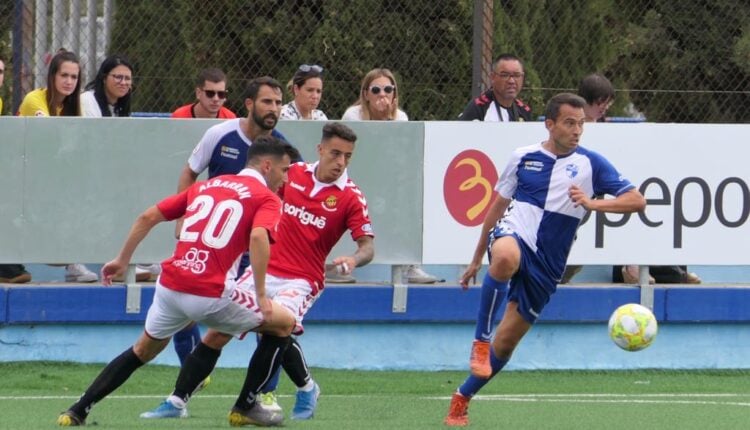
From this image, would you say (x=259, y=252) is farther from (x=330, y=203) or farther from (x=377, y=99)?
(x=377, y=99)

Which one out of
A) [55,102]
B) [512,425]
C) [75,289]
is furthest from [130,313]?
[512,425]

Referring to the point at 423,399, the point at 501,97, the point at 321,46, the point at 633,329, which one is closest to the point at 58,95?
the point at 501,97

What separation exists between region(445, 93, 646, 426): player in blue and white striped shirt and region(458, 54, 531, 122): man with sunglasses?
2.96 m

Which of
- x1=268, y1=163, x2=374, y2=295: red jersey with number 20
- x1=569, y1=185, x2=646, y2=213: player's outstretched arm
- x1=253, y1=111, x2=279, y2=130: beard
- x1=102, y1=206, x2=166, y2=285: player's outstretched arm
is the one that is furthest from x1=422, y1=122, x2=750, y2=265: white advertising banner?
x1=102, y1=206, x2=166, y2=285: player's outstretched arm

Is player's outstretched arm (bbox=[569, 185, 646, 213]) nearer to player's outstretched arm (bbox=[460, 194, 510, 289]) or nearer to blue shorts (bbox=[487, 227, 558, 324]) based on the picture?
blue shorts (bbox=[487, 227, 558, 324])

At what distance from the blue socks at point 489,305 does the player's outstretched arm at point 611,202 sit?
→ 72 centimetres

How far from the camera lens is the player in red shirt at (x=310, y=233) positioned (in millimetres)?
8953

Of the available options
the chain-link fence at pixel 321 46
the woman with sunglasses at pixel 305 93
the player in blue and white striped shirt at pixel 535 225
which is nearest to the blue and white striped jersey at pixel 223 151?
the player in blue and white striped shirt at pixel 535 225

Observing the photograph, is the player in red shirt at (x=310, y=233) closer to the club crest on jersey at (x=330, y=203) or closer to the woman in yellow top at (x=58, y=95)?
the club crest on jersey at (x=330, y=203)

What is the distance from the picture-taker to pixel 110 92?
11.7 metres

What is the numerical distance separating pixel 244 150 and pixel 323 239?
0.94 meters

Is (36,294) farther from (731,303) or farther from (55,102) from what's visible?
(731,303)

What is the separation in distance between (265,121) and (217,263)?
1773mm

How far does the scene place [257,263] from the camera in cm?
778
